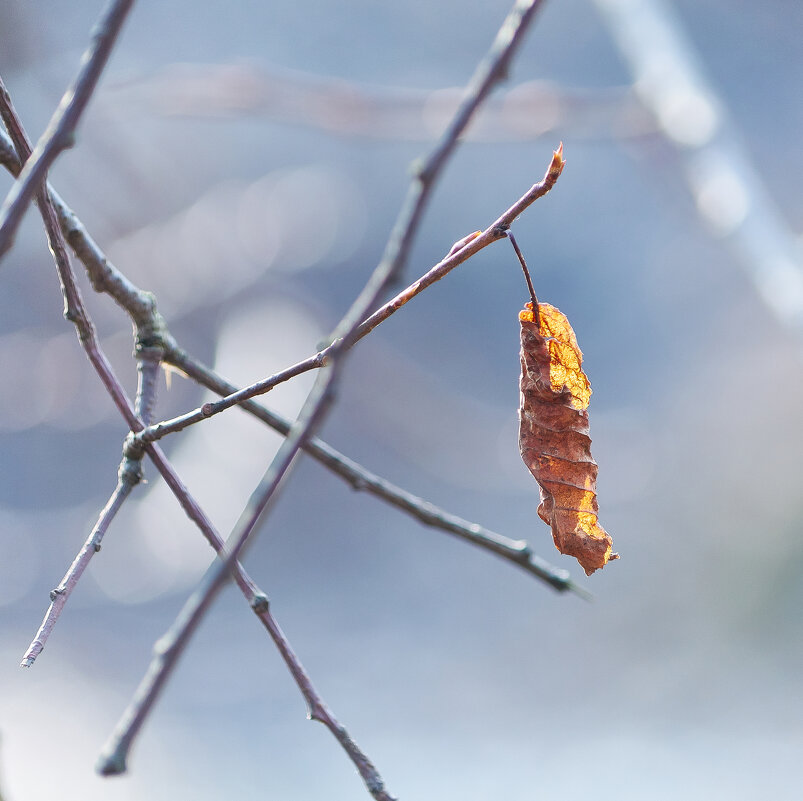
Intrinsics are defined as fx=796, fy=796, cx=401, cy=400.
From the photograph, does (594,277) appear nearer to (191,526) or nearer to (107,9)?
(191,526)

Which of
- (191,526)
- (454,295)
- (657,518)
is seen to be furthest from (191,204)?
(657,518)

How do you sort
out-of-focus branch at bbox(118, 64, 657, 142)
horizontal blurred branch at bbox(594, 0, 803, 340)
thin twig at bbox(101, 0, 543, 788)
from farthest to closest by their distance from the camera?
1. out-of-focus branch at bbox(118, 64, 657, 142)
2. horizontal blurred branch at bbox(594, 0, 803, 340)
3. thin twig at bbox(101, 0, 543, 788)

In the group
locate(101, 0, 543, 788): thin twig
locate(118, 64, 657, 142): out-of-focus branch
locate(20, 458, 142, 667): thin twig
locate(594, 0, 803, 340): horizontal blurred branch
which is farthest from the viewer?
locate(118, 64, 657, 142): out-of-focus branch

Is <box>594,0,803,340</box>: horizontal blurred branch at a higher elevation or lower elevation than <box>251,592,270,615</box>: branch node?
higher

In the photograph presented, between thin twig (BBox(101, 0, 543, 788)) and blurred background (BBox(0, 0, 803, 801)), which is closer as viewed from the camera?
thin twig (BBox(101, 0, 543, 788))

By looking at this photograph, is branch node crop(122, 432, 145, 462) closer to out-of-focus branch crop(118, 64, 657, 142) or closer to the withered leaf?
the withered leaf

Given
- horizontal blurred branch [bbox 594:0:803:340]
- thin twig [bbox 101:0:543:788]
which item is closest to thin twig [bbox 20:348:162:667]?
thin twig [bbox 101:0:543:788]

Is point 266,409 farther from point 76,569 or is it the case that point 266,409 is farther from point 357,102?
point 357,102

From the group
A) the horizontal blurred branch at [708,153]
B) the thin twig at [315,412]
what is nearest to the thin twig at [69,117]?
the thin twig at [315,412]

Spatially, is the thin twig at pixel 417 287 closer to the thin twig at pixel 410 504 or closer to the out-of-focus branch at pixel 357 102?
the thin twig at pixel 410 504
